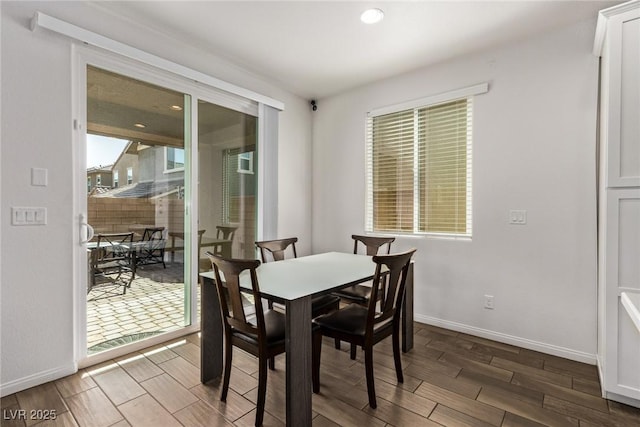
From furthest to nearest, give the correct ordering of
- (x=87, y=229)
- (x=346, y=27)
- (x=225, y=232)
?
(x=225, y=232) → (x=346, y=27) → (x=87, y=229)

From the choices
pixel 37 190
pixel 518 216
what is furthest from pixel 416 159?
pixel 37 190

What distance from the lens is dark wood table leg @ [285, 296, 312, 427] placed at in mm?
1585

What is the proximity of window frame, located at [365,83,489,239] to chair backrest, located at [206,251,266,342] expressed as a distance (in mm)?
2142

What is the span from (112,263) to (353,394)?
6.89 feet

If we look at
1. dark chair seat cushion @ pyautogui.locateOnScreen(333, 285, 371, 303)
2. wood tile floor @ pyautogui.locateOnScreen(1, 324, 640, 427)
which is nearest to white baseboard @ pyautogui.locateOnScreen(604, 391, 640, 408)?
wood tile floor @ pyautogui.locateOnScreen(1, 324, 640, 427)

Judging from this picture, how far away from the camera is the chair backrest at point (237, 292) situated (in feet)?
5.44

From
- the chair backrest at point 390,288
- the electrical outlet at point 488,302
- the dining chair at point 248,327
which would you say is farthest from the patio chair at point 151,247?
the electrical outlet at point 488,302

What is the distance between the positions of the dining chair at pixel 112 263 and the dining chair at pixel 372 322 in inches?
66.4

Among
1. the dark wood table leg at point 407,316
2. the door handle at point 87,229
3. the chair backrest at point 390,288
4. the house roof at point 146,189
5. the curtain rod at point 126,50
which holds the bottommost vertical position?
the dark wood table leg at point 407,316

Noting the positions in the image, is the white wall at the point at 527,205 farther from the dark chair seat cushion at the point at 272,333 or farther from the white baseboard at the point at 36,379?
the white baseboard at the point at 36,379

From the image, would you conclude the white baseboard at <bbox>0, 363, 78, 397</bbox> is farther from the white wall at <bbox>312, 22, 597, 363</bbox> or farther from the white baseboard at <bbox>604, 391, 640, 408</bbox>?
Result: the white baseboard at <bbox>604, 391, 640, 408</bbox>

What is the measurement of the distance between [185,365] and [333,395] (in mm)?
1162

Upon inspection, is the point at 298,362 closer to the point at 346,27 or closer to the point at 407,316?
the point at 407,316

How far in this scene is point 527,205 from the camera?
8.70ft
